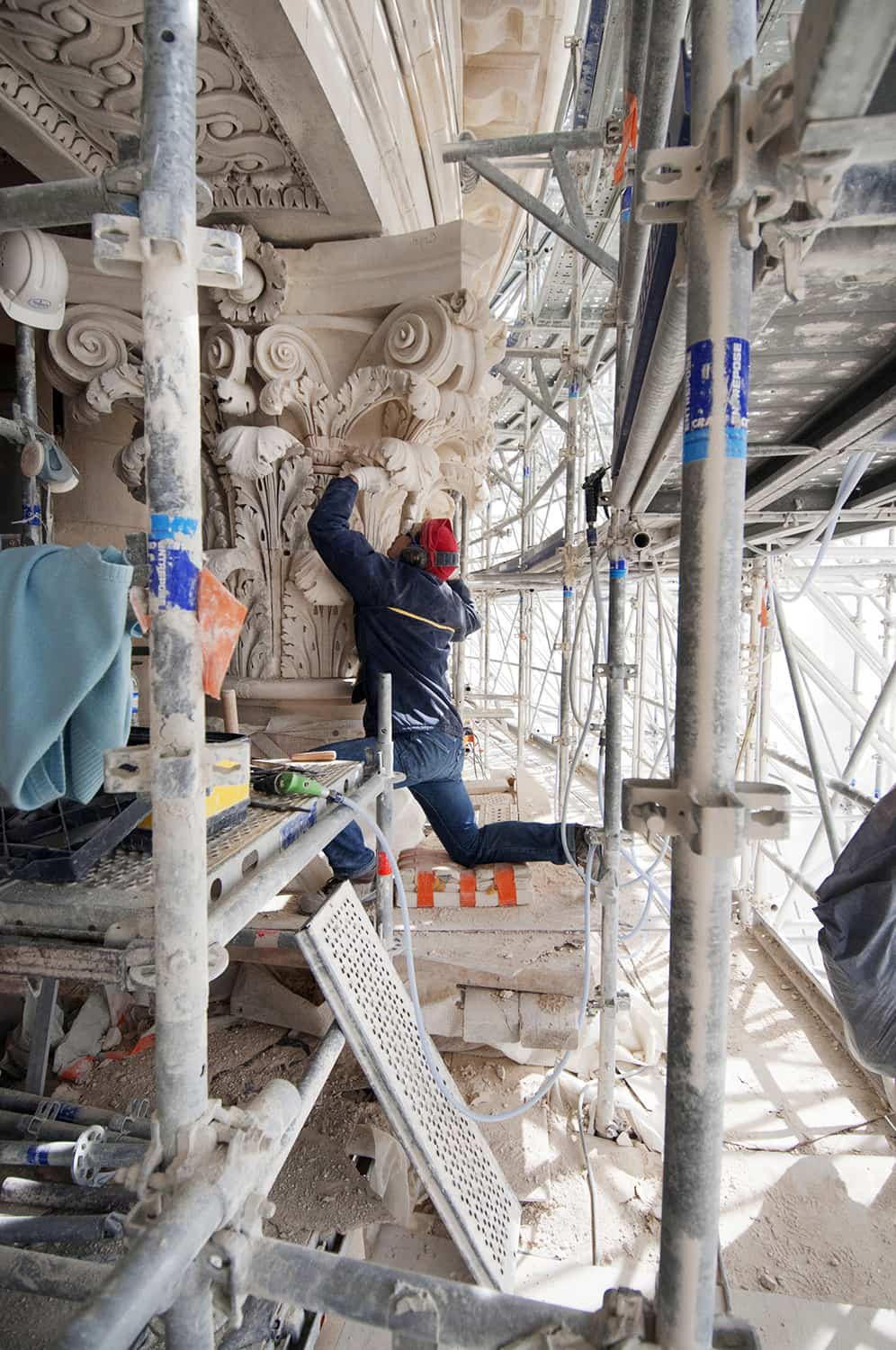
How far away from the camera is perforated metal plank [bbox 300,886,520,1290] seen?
2.28 meters

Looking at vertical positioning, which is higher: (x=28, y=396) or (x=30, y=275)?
(x=30, y=275)

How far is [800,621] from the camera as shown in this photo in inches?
612

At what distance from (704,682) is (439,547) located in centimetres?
276

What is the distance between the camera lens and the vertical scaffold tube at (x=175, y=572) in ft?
3.62

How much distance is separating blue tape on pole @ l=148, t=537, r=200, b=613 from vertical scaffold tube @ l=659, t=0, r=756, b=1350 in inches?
31.5

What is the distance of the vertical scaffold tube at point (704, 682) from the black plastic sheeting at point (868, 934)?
1.13 metres

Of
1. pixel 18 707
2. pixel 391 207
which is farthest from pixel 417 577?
pixel 18 707

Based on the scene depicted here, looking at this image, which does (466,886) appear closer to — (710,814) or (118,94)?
(710,814)

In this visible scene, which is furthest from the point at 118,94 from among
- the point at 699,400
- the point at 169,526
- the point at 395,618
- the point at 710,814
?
the point at 710,814

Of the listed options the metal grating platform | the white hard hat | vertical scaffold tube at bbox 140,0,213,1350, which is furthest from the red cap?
vertical scaffold tube at bbox 140,0,213,1350

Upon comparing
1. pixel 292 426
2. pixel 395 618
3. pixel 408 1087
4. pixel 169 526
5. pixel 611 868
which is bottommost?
pixel 408 1087

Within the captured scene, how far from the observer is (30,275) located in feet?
6.88

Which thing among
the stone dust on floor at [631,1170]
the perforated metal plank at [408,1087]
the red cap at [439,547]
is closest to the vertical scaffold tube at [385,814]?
the perforated metal plank at [408,1087]

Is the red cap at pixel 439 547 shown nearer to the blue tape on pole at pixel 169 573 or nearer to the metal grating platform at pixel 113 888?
the metal grating platform at pixel 113 888
